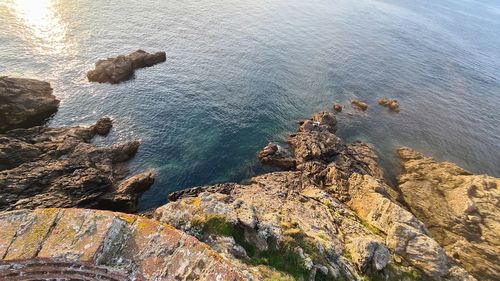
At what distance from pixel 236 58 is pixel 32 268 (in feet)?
191

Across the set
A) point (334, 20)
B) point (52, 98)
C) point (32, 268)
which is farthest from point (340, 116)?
point (334, 20)

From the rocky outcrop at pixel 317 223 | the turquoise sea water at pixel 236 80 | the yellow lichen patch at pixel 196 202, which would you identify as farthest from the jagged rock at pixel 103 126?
the yellow lichen patch at pixel 196 202

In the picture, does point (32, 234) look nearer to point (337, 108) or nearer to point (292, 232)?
point (292, 232)

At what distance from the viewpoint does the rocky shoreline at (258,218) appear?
12070 millimetres

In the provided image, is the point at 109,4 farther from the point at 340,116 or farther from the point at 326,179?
the point at 326,179

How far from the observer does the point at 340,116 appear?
5284 centimetres

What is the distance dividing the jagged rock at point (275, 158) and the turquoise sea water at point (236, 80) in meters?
1.52

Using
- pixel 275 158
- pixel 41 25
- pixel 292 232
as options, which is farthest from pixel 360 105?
pixel 41 25

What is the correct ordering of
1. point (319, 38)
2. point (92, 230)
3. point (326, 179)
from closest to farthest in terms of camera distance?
point (92, 230), point (326, 179), point (319, 38)

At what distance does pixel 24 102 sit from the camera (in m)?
40.4

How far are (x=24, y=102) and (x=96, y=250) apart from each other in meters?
38.3

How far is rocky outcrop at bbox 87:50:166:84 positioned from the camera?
165 feet

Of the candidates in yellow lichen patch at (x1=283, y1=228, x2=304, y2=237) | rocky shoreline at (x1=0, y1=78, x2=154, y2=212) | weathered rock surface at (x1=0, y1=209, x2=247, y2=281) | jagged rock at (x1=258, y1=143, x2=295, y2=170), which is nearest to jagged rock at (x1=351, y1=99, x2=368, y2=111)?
Result: jagged rock at (x1=258, y1=143, x2=295, y2=170)

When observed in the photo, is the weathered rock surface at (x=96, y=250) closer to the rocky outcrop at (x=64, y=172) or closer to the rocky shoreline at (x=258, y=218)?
the rocky shoreline at (x=258, y=218)
